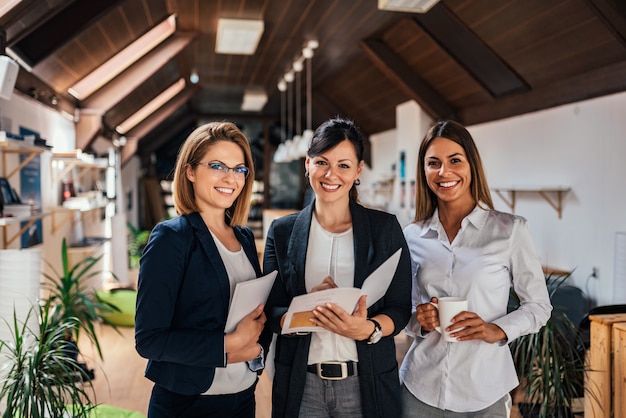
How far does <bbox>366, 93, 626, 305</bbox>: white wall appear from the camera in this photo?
182 inches

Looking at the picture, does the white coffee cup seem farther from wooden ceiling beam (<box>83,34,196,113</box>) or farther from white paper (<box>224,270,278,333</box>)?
wooden ceiling beam (<box>83,34,196,113</box>)

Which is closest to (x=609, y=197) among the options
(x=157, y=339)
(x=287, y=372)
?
(x=287, y=372)

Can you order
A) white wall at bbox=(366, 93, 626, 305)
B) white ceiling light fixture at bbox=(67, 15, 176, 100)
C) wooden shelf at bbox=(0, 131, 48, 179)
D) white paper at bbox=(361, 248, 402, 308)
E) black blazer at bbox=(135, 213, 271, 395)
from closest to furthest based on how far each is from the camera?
black blazer at bbox=(135, 213, 271, 395), white paper at bbox=(361, 248, 402, 308), wooden shelf at bbox=(0, 131, 48, 179), white wall at bbox=(366, 93, 626, 305), white ceiling light fixture at bbox=(67, 15, 176, 100)

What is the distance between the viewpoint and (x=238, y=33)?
5.83 m

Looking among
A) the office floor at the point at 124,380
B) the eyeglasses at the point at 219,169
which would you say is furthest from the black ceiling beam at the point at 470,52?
the eyeglasses at the point at 219,169

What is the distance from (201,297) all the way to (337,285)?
42cm

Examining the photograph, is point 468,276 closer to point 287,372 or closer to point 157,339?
point 287,372

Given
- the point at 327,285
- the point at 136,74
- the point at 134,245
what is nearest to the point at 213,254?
the point at 327,285

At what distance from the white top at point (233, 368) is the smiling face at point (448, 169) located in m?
0.67

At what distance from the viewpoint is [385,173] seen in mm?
10031

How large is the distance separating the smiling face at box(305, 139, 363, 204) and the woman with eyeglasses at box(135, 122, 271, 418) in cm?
22

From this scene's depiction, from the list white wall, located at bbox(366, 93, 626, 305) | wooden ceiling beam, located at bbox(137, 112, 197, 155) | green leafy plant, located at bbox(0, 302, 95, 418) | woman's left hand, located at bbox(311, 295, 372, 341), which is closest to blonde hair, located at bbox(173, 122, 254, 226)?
woman's left hand, located at bbox(311, 295, 372, 341)

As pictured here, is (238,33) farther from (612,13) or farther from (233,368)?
(233,368)

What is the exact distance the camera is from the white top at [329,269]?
1.73m
